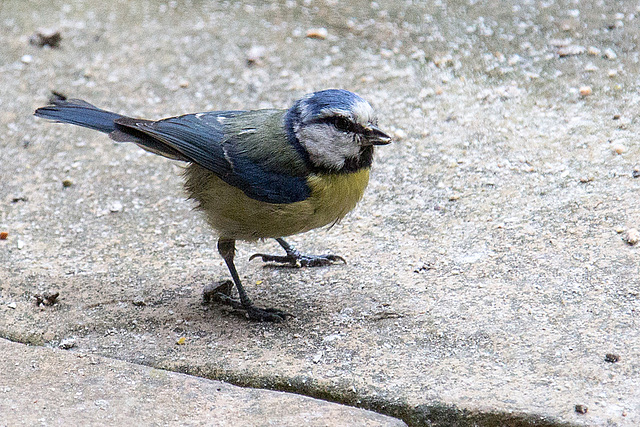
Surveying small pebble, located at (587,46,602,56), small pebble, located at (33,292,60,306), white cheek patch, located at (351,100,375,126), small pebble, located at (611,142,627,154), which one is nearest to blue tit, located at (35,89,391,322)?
white cheek patch, located at (351,100,375,126)

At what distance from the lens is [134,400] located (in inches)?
114

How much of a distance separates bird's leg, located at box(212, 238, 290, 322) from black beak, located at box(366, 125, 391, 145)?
812 mm

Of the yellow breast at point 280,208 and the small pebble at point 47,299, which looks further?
the small pebble at point 47,299

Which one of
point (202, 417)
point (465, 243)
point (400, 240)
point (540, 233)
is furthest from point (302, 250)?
point (202, 417)

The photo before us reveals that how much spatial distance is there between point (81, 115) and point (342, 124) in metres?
1.37

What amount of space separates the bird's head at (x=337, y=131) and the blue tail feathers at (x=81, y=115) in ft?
3.25

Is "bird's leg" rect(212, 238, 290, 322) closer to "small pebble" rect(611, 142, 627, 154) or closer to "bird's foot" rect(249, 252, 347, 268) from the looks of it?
"bird's foot" rect(249, 252, 347, 268)

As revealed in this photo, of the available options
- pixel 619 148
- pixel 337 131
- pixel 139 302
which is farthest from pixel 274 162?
pixel 619 148

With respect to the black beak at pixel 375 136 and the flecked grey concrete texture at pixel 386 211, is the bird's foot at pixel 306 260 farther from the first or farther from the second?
the black beak at pixel 375 136

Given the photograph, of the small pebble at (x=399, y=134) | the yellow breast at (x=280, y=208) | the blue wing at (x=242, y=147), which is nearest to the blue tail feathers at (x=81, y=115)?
the blue wing at (x=242, y=147)

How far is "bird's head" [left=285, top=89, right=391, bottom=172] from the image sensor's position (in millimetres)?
3453

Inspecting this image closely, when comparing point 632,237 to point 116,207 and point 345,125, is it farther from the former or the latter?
point 116,207

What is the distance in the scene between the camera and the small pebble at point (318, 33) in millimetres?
5949

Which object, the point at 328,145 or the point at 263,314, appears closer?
the point at 328,145
